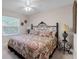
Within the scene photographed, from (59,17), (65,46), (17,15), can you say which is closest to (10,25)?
(17,15)

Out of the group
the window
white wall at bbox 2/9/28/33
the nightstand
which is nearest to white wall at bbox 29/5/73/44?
the nightstand

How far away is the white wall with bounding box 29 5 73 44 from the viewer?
400 cm

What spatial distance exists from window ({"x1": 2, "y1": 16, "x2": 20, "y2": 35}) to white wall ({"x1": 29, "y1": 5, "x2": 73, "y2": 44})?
1.57 metres

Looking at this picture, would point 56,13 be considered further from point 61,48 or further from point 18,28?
point 18,28

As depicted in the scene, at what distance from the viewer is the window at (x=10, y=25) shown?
16.7ft

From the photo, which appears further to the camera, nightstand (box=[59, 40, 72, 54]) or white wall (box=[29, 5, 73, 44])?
white wall (box=[29, 5, 73, 44])

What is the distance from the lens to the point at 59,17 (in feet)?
14.5

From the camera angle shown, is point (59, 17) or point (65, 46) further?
point (59, 17)

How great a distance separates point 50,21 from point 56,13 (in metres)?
0.61

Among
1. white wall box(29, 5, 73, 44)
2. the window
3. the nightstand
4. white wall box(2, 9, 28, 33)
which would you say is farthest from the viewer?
the window

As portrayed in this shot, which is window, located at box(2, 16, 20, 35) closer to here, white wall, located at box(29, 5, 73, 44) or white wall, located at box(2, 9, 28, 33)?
white wall, located at box(2, 9, 28, 33)

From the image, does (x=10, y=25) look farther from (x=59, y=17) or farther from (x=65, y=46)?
(x=65, y=46)

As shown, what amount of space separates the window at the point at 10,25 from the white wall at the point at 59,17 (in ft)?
5.16

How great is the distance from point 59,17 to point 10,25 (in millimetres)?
3271
